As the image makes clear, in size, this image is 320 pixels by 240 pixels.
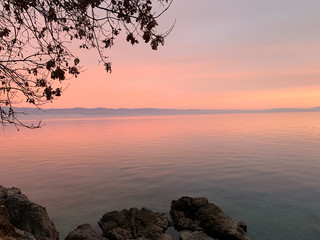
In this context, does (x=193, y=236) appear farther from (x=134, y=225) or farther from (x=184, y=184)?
(x=184, y=184)

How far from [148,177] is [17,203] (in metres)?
18.1

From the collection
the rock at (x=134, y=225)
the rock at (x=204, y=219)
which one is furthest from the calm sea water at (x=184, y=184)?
the rock at (x=134, y=225)

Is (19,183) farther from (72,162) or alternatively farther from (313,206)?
(313,206)

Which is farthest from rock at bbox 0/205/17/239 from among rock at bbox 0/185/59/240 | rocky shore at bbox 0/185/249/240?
rock at bbox 0/185/59/240

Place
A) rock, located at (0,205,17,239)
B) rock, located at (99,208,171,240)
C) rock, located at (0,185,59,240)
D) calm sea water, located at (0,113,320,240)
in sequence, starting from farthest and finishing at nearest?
calm sea water, located at (0,113,320,240) → rock, located at (99,208,171,240) → rock, located at (0,185,59,240) → rock, located at (0,205,17,239)

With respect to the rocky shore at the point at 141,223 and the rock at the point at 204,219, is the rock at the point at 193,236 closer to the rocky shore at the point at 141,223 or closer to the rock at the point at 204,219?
the rocky shore at the point at 141,223

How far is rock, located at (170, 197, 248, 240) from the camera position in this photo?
13.9 m

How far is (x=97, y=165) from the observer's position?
36844 millimetres

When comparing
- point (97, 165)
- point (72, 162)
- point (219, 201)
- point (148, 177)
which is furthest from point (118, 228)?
point (72, 162)

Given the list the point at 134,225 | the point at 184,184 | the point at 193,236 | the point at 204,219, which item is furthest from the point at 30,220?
the point at 184,184

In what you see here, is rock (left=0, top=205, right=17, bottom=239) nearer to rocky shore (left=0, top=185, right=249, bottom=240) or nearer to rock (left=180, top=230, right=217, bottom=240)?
rocky shore (left=0, top=185, right=249, bottom=240)

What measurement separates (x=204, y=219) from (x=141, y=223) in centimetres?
387

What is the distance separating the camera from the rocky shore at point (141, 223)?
38.4 feet

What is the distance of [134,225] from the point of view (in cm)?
1521
